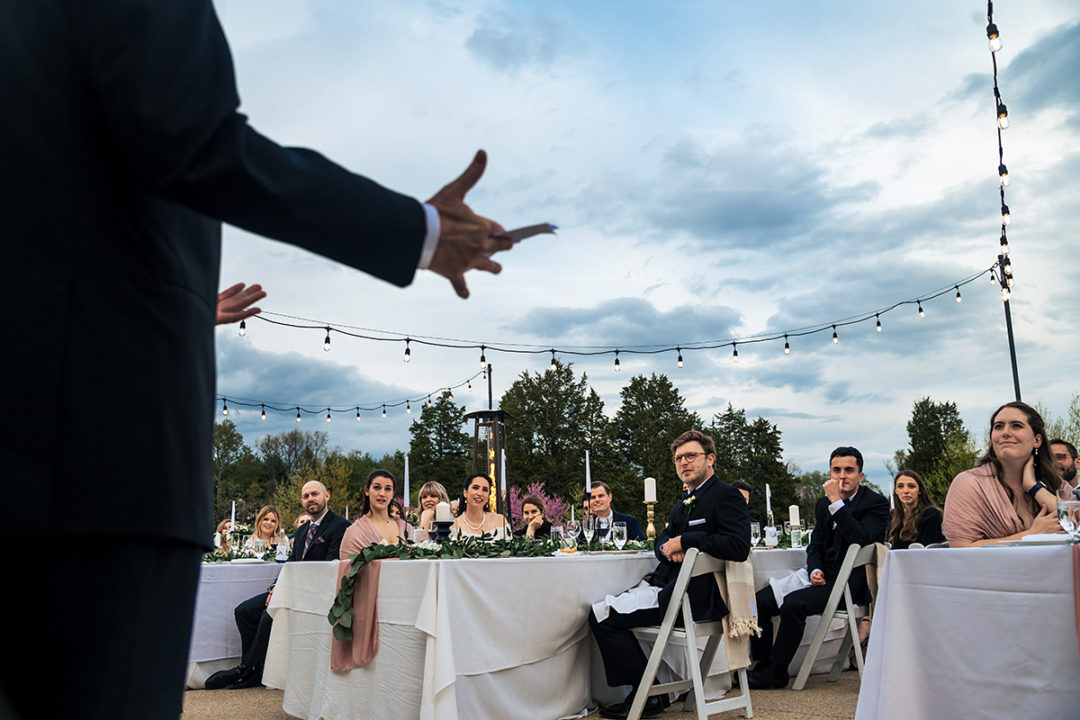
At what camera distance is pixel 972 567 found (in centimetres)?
296

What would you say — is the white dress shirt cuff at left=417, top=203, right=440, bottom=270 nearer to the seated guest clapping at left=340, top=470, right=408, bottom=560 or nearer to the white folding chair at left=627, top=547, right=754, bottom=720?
the white folding chair at left=627, top=547, right=754, bottom=720

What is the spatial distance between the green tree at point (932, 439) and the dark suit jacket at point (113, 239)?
31.7 m

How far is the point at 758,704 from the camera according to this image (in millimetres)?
5559

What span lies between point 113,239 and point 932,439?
152ft

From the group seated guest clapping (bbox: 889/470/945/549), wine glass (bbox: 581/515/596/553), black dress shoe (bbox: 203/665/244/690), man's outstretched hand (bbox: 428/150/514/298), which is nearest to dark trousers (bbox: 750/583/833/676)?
seated guest clapping (bbox: 889/470/945/549)

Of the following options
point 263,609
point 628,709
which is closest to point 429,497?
point 263,609

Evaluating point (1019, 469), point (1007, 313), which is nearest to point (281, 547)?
point (1019, 469)

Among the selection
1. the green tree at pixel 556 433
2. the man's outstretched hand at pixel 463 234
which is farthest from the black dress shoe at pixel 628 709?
the green tree at pixel 556 433

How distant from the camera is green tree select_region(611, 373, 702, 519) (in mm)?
31766

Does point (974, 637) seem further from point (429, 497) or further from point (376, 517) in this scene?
point (429, 497)

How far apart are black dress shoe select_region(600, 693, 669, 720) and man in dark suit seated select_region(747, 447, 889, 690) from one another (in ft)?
4.08

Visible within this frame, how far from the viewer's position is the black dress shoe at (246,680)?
672 centimetres

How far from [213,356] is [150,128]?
11.0 inches

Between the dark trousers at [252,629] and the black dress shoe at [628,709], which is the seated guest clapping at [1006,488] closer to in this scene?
the black dress shoe at [628,709]
